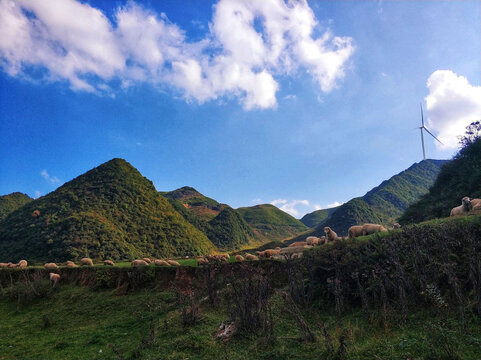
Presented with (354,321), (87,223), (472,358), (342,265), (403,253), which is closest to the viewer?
(472,358)

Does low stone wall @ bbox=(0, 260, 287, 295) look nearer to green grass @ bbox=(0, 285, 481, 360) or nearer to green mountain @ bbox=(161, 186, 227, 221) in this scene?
green grass @ bbox=(0, 285, 481, 360)

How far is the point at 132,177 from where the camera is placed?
269ft

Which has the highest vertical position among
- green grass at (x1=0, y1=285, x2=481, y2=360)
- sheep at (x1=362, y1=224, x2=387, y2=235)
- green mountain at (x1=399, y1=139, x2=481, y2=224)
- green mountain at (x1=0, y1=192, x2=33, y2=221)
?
green mountain at (x1=0, y1=192, x2=33, y2=221)

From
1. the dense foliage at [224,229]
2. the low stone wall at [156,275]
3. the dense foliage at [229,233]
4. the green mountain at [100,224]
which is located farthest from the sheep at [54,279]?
the dense foliage at [229,233]

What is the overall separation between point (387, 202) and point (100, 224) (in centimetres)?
9551

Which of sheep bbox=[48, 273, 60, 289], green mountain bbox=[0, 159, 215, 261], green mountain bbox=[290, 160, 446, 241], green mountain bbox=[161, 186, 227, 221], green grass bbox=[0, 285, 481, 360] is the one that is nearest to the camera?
green grass bbox=[0, 285, 481, 360]

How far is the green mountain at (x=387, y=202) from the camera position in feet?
281

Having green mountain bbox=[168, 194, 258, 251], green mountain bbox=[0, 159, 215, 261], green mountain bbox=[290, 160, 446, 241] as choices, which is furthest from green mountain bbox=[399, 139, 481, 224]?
green mountain bbox=[168, 194, 258, 251]

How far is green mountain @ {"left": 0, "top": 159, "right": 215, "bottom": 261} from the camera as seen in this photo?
4884 centimetres

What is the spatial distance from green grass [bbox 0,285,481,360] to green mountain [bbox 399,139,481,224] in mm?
24160

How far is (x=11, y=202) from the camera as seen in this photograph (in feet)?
302

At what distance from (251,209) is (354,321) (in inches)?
6847

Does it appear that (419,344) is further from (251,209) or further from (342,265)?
(251,209)

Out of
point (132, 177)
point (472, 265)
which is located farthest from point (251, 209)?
point (472, 265)
